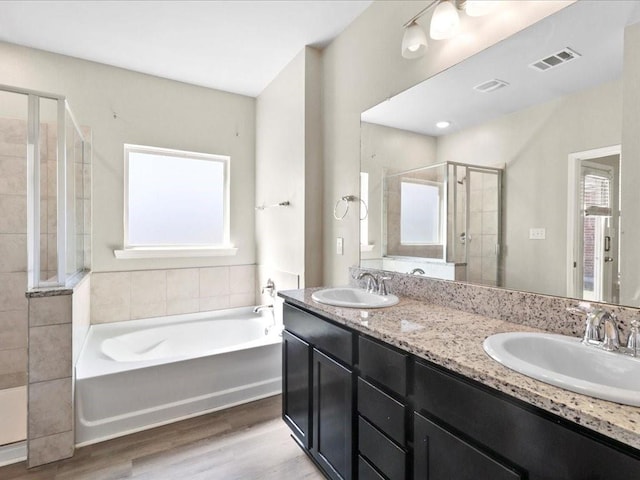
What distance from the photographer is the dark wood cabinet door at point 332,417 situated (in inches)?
55.6

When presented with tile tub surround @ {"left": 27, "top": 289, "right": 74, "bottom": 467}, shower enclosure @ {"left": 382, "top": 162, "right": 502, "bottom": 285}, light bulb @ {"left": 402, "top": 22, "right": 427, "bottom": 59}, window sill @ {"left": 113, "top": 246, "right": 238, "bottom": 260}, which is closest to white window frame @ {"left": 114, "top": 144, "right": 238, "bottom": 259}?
window sill @ {"left": 113, "top": 246, "right": 238, "bottom": 260}

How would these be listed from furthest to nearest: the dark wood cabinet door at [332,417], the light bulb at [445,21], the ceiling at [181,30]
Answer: the ceiling at [181,30] → the light bulb at [445,21] → the dark wood cabinet door at [332,417]

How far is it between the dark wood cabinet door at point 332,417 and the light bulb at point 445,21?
160 centimetres

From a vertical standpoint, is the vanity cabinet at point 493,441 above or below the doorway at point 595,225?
below

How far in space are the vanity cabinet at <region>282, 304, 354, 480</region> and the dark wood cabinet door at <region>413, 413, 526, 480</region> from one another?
1.21ft

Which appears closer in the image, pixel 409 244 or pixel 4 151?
pixel 409 244

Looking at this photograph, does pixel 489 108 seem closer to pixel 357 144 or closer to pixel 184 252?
pixel 357 144

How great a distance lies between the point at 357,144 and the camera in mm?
2299

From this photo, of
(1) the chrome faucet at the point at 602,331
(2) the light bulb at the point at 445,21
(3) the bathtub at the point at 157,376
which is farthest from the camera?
(3) the bathtub at the point at 157,376

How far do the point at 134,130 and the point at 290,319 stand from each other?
A: 2340 mm

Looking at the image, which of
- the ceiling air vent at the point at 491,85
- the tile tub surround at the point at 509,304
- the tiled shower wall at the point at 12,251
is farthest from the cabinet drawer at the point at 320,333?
the tiled shower wall at the point at 12,251

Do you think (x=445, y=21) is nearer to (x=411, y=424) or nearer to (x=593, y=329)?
(x=593, y=329)

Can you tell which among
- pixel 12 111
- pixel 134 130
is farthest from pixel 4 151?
pixel 134 130

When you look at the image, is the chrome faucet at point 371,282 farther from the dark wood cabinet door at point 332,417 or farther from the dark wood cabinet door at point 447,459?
the dark wood cabinet door at point 447,459
